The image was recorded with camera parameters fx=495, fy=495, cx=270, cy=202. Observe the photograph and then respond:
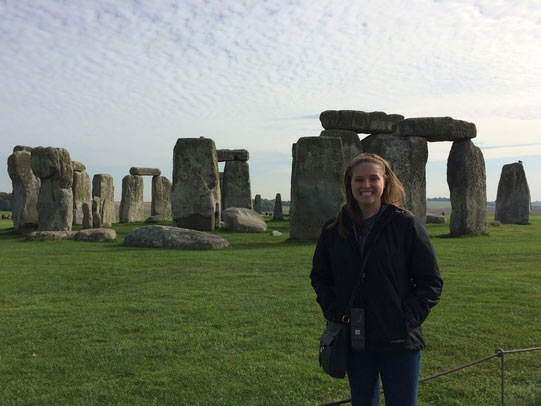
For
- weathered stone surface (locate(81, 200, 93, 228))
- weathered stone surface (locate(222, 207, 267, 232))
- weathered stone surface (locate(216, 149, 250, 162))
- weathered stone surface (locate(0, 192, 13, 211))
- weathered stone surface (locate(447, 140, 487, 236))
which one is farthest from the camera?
weathered stone surface (locate(0, 192, 13, 211))

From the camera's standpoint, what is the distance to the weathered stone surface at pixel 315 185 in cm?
1204

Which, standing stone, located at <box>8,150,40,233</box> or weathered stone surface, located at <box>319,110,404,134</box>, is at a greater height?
weathered stone surface, located at <box>319,110,404,134</box>

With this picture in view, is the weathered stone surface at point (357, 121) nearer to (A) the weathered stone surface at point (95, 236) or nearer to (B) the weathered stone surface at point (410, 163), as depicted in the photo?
(B) the weathered stone surface at point (410, 163)

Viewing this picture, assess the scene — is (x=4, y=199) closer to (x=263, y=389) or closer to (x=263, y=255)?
(x=263, y=255)

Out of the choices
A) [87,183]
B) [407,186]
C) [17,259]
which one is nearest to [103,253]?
[17,259]

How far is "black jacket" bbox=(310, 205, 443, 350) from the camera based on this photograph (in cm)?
235

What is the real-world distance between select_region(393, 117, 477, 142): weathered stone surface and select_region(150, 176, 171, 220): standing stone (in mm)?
14641

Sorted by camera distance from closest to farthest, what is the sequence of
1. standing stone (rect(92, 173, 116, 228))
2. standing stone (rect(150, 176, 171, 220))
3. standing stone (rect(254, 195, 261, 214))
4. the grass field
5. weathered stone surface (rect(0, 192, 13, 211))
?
the grass field → standing stone (rect(92, 173, 116, 228)) → standing stone (rect(150, 176, 171, 220)) → standing stone (rect(254, 195, 261, 214)) → weathered stone surface (rect(0, 192, 13, 211))

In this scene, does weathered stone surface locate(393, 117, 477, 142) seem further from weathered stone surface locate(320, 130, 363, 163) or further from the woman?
the woman

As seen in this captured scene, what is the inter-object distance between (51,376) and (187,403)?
1179 mm

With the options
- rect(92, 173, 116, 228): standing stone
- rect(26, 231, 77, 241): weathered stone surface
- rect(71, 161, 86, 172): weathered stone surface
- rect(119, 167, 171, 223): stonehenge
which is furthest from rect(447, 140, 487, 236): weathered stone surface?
rect(71, 161, 86, 172): weathered stone surface

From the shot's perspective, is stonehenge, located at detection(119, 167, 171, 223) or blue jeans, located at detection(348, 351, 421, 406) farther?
stonehenge, located at detection(119, 167, 171, 223)

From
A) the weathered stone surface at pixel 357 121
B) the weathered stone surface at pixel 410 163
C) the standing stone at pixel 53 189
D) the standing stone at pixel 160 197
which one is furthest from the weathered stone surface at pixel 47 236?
the standing stone at pixel 160 197

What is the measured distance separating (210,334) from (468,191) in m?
10.5
